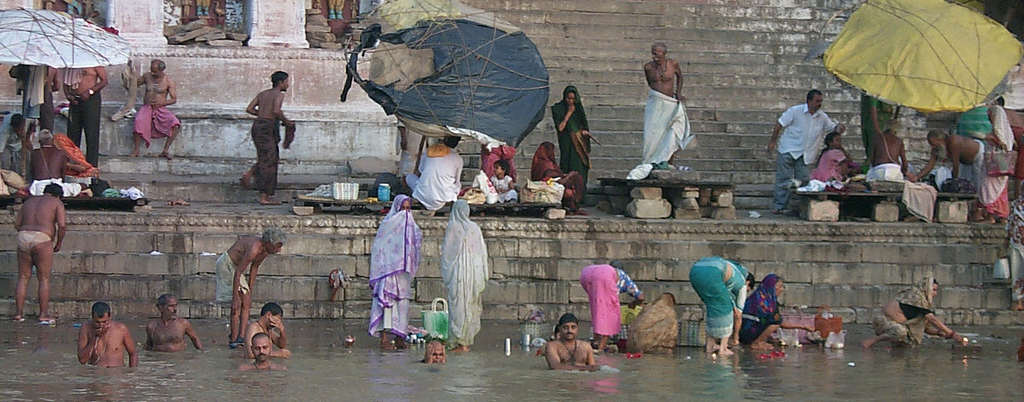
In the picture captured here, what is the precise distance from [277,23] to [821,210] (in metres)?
6.18

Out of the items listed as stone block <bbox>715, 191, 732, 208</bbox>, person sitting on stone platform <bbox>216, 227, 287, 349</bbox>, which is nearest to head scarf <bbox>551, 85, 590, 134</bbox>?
stone block <bbox>715, 191, 732, 208</bbox>

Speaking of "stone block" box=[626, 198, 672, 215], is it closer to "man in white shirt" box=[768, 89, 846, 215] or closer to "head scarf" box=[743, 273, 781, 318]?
"man in white shirt" box=[768, 89, 846, 215]

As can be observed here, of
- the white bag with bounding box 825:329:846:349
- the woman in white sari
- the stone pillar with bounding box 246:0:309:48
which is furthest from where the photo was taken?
the stone pillar with bounding box 246:0:309:48

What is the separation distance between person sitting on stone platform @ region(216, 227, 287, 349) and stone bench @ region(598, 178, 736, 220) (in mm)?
3843

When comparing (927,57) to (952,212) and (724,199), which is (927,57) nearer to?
(952,212)

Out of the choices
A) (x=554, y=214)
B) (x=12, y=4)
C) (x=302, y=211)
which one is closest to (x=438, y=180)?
(x=554, y=214)

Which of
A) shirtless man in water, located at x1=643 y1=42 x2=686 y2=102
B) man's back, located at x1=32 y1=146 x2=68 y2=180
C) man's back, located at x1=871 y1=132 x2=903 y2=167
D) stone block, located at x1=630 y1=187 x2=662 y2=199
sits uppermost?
shirtless man in water, located at x1=643 y1=42 x2=686 y2=102

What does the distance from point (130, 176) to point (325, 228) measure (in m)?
3.15

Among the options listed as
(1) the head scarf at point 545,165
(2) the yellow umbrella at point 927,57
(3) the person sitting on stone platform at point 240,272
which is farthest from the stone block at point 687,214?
(3) the person sitting on stone platform at point 240,272

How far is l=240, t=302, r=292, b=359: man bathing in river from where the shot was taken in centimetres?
1022

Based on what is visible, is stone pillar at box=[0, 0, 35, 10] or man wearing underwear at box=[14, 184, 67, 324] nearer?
man wearing underwear at box=[14, 184, 67, 324]

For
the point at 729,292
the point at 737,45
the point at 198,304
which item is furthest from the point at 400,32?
the point at 737,45

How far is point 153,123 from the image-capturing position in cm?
1609

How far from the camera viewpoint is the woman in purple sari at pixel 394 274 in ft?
37.5
